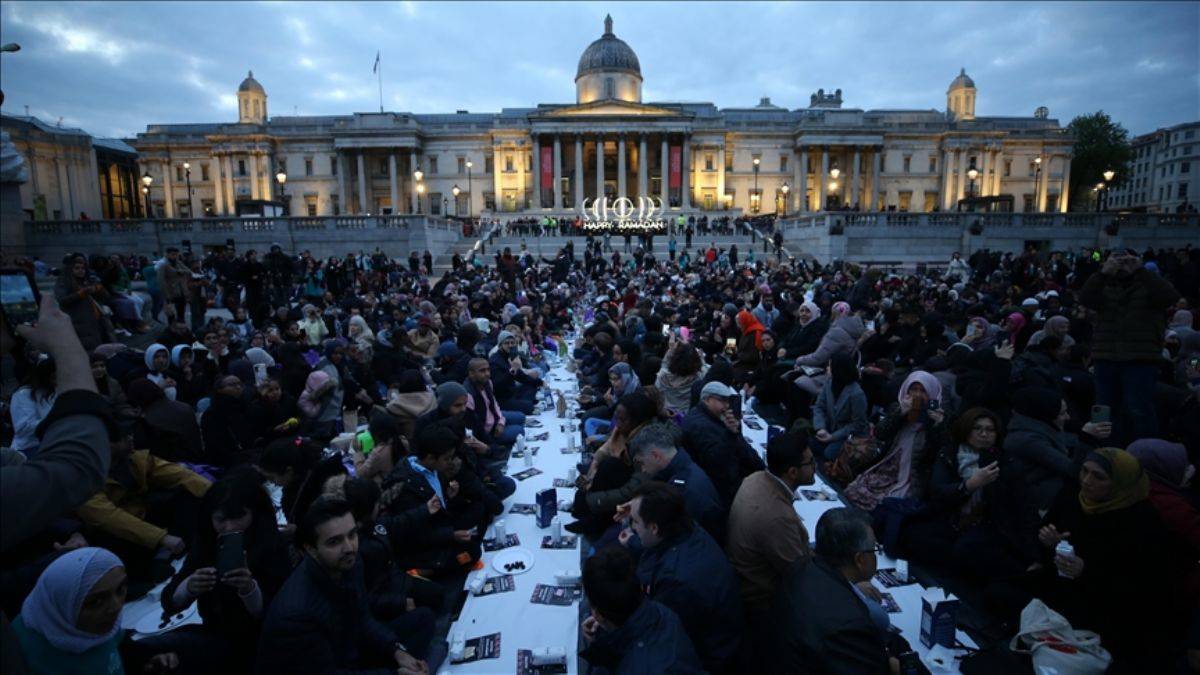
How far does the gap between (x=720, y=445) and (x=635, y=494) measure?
66.2 inches

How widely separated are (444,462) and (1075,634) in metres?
4.56

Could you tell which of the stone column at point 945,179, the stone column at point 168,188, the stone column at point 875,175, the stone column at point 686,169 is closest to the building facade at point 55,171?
the stone column at point 168,188

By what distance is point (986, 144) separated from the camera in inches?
2308

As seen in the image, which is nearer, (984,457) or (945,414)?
(984,457)

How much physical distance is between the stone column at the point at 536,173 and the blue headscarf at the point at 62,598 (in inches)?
2160

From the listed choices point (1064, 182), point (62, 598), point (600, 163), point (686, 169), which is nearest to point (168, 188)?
point (600, 163)

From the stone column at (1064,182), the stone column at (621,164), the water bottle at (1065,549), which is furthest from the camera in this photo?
the stone column at (1064,182)

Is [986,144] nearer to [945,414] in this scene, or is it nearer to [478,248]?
[478,248]

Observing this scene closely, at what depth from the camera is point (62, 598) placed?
8.64ft

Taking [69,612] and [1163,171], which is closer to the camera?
[69,612]

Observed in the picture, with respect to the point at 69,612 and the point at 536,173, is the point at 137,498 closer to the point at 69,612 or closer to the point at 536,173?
the point at 69,612

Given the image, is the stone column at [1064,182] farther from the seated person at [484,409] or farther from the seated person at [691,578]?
the seated person at [691,578]

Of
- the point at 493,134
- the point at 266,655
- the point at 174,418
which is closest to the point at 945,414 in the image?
the point at 266,655

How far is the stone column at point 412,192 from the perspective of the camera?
57.5 metres
